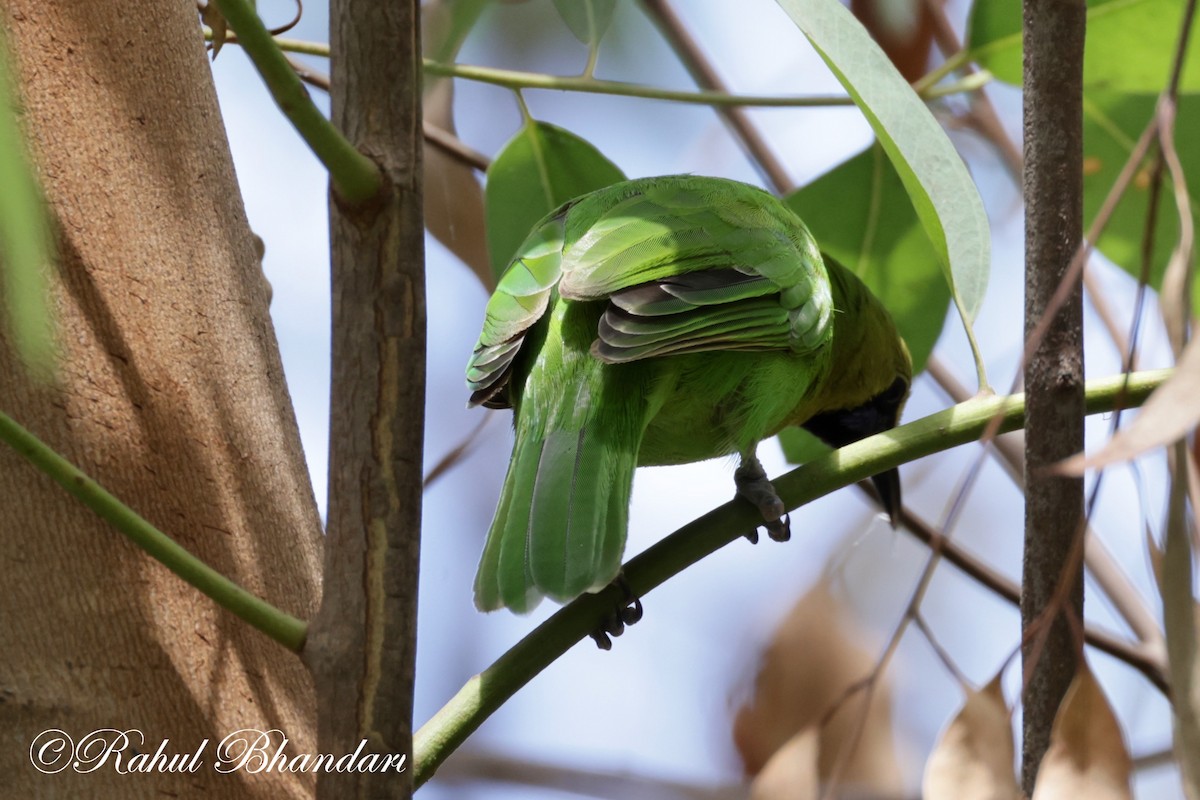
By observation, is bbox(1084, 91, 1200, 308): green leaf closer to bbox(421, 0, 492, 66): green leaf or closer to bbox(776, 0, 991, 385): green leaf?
bbox(776, 0, 991, 385): green leaf

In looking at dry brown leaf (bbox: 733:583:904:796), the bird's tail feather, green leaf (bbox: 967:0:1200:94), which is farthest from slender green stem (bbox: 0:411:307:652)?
dry brown leaf (bbox: 733:583:904:796)

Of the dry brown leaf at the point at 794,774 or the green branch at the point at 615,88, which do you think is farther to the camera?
the green branch at the point at 615,88

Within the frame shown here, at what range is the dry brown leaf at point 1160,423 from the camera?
88 centimetres

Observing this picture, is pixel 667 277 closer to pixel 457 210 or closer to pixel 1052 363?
pixel 1052 363

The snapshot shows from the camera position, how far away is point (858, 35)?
1712 millimetres

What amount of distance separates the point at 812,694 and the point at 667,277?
9.13 feet

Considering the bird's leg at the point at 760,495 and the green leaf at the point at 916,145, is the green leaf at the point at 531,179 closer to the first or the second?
the bird's leg at the point at 760,495

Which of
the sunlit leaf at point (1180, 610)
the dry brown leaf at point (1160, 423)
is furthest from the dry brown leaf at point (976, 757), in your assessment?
the dry brown leaf at point (1160, 423)

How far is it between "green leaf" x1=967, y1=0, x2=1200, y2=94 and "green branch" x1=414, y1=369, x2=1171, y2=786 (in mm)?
1064

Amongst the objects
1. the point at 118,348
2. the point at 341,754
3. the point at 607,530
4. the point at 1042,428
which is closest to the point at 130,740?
the point at 341,754

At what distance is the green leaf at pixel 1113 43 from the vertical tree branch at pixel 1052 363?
104cm

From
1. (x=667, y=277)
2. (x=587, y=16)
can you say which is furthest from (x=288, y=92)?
(x=587, y=16)

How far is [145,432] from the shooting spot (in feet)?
5.35

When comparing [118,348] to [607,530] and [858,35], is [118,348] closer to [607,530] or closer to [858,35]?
[607,530]
